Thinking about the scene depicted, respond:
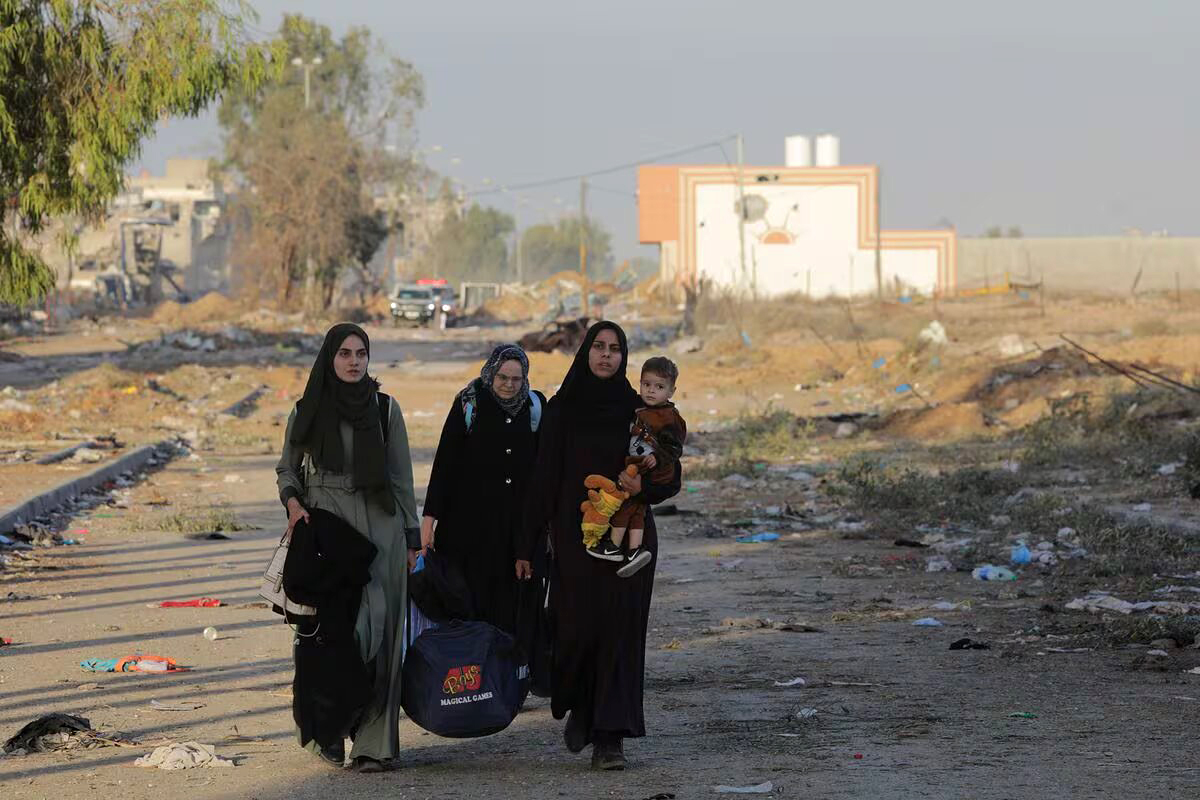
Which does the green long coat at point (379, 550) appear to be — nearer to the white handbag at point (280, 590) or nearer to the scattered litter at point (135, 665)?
the white handbag at point (280, 590)

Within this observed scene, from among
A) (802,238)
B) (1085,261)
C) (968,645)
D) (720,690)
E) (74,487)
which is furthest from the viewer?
(1085,261)

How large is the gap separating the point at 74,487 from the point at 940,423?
11441mm

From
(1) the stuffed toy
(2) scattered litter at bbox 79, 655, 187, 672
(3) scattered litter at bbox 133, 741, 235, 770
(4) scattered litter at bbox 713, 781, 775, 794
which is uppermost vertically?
(1) the stuffed toy

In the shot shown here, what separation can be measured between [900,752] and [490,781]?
152 cm

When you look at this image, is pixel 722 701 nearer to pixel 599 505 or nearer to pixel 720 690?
pixel 720 690

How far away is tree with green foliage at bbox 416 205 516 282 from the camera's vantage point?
120625 millimetres

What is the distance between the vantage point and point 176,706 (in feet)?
24.8

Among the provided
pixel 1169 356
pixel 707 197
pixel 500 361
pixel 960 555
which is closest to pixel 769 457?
pixel 960 555

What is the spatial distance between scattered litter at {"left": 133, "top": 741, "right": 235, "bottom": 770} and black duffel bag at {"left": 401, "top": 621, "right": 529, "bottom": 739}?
74 cm

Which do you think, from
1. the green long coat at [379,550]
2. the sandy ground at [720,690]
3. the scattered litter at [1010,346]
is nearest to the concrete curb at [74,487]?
the sandy ground at [720,690]

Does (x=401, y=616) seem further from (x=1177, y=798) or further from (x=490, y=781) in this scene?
(x=1177, y=798)

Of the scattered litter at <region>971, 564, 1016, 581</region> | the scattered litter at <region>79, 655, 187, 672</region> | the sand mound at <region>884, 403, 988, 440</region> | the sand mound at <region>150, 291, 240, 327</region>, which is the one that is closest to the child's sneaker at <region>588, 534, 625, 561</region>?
the scattered litter at <region>79, 655, 187, 672</region>

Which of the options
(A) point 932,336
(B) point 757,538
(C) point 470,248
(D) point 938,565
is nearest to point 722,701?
(D) point 938,565

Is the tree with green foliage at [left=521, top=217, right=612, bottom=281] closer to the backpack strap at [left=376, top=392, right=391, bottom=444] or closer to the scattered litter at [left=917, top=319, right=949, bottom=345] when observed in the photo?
the scattered litter at [left=917, top=319, right=949, bottom=345]
